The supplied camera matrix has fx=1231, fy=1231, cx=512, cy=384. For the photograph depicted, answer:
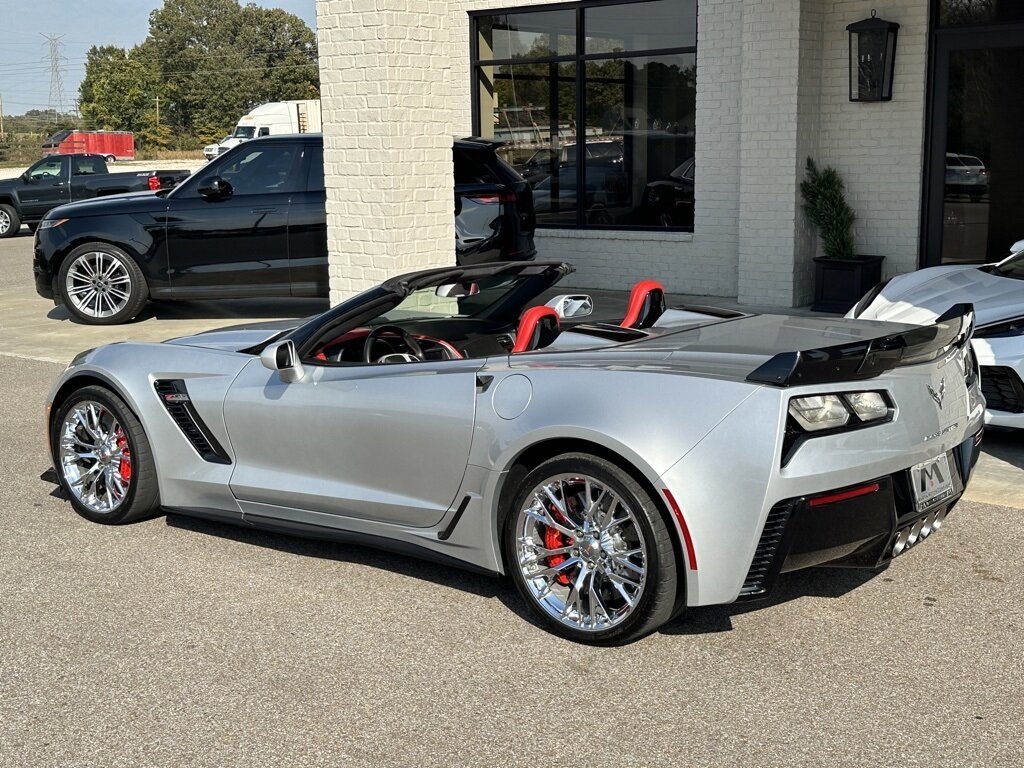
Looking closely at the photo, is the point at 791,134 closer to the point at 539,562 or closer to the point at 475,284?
the point at 475,284

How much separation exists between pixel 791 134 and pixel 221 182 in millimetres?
5751

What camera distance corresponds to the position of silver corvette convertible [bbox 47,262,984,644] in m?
4.03

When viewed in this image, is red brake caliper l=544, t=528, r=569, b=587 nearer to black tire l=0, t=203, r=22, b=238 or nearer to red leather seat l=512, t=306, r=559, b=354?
red leather seat l=512, t=306, r=559, b=354

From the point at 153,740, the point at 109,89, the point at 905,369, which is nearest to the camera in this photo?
the point at 153,740

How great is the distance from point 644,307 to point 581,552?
1.33m

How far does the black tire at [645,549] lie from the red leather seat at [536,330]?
637mm

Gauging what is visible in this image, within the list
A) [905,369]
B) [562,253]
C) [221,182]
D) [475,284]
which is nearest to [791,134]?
[562,253]

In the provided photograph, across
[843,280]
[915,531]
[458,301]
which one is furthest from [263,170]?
[915,531]

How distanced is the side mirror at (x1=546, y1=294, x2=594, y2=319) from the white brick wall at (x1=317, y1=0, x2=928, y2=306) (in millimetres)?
4478

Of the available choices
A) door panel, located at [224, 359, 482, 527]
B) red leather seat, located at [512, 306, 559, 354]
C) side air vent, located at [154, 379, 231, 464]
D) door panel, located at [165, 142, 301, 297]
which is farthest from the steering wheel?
door panel, located at [165, 142, 301, 297]

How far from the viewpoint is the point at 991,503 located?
19.9 feet

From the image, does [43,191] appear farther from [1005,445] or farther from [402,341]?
[1005,445]

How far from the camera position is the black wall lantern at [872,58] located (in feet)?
38.5

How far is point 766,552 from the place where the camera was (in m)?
4.03
